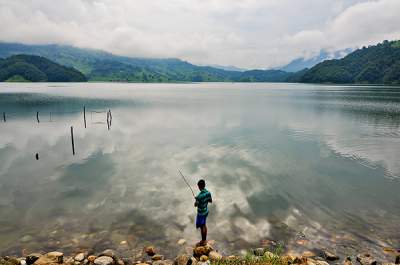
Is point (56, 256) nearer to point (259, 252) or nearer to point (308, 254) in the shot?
point (259, 252)

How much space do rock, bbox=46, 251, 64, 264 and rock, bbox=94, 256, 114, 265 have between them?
201 centimetres

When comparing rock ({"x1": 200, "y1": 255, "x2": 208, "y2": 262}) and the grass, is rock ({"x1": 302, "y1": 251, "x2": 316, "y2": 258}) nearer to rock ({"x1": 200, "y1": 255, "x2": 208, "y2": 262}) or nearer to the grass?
the grass

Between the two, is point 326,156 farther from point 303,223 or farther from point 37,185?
point 37,185

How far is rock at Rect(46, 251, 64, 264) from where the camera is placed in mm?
14413

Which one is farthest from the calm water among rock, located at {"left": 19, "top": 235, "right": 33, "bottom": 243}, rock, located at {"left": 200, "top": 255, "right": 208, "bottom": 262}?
rock, located at {"left": 200, "top": 255, "right": 208, "bottom": 262}

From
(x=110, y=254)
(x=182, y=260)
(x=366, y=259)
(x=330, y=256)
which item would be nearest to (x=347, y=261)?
(x=330, y=256)

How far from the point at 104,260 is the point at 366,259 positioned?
45.4 feet

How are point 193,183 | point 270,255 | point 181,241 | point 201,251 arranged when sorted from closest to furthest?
point 270,255 → point 201,251 → point 181,241 → point 193,183

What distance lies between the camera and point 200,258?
1469cm

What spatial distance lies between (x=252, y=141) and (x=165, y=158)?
1731 centimetres

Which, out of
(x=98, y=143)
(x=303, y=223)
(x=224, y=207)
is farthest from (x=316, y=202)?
(x=98, y=143)

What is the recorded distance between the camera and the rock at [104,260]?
14.1m

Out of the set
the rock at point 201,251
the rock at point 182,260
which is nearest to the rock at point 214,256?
the rock at point 201,251

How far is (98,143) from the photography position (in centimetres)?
4562
